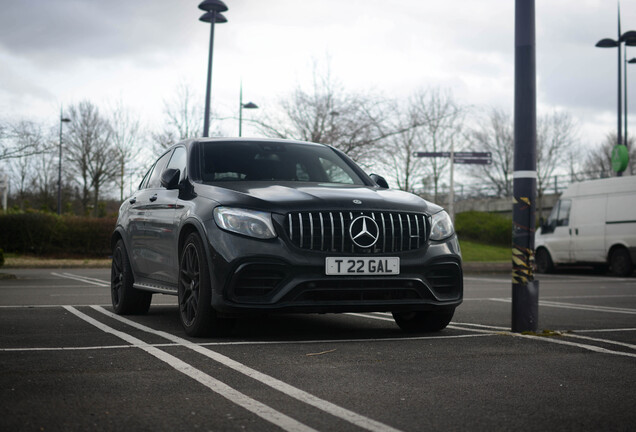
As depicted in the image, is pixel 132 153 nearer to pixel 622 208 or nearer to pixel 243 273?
pixel 622 208

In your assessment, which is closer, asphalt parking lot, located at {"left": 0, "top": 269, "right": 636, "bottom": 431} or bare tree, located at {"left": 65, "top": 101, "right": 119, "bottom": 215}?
asphalt parking lot, located at {"left": 0, "top": 269, "right": 636, "bottom": 431}

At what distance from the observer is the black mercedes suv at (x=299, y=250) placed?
20.4ft

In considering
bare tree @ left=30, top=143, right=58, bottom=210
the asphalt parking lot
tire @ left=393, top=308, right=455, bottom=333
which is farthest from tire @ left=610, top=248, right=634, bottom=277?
bare tree @ left=30, top=143, right=58, bottom=210

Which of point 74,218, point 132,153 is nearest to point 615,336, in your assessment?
point 74,218

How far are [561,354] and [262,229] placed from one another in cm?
229

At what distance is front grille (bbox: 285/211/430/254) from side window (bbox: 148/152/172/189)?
2.73 m

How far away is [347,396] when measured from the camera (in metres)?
4.30

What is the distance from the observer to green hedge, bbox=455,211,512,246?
35.4 m

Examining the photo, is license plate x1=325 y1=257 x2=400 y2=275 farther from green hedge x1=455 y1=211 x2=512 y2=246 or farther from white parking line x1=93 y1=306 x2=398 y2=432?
green hedge x1=455 y1=211 x2=512 y2=246

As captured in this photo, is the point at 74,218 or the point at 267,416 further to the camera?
the point at 74,218

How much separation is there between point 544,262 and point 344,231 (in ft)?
64.1

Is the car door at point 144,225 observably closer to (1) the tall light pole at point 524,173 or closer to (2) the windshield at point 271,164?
(2) the windshield at point 271,164

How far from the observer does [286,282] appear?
6.22 meters

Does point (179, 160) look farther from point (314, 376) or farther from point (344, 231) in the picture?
point (314, 376)
